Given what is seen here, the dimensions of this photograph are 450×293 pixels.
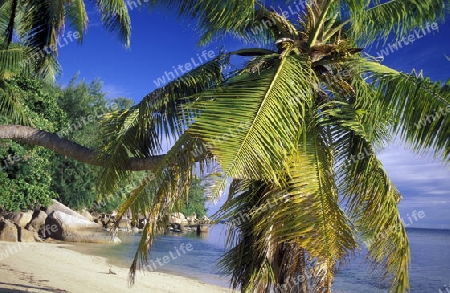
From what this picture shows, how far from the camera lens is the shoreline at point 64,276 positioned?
13.2 m

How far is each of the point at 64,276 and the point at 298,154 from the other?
42.9 ft

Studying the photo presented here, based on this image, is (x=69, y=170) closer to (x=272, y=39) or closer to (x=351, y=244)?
(x=272, y=39)

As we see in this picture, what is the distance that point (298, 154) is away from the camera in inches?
216

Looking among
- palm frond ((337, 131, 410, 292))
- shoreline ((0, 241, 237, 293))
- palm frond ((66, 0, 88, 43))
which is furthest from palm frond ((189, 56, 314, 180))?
shoreline ((0, 241, 237, 293))

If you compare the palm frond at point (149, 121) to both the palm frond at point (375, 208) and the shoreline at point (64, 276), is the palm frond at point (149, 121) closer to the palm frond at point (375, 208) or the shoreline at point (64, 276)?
the palm frond at point (375, 208)

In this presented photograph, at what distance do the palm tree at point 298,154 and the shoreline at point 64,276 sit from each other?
742 cm

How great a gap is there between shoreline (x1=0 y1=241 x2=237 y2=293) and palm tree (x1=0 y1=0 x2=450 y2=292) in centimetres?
742

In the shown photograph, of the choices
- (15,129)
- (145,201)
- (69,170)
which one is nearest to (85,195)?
(69,170)

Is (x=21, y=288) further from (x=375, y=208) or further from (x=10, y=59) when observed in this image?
(x=375, y=208)

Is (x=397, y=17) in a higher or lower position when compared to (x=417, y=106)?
higher

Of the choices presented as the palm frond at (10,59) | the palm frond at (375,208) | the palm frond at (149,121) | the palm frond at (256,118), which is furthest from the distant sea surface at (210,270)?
the palm frond at (256,118)

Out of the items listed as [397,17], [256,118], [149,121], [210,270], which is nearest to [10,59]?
[149,121]

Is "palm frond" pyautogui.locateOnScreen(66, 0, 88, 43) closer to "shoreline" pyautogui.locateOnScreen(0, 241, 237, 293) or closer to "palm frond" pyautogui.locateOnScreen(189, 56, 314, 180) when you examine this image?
"shoreline" pyautogui.locateOnScreen(0, 241, 237, 293)

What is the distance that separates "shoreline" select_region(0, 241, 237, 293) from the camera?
43.3 feet
